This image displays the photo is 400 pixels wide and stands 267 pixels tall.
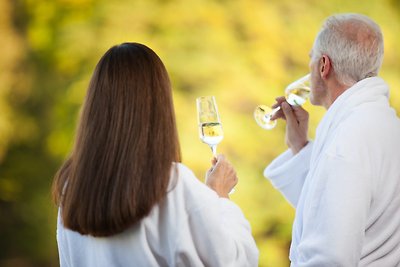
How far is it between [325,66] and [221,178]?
0.70 m

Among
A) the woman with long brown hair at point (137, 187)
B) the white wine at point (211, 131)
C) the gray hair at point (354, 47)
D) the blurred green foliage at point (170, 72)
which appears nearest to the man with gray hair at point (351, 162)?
the gray hair at point (354, 47)

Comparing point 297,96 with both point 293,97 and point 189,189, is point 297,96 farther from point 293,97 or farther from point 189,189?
point 189,189

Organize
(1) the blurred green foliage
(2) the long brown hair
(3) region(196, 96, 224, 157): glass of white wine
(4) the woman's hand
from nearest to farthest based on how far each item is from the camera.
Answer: (2) the long brown hair, (4) the woman's hand, (3) region(196, 96, 224, 157): glass of white wine, (1) the blurred green foliage

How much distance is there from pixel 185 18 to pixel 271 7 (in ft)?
1.79

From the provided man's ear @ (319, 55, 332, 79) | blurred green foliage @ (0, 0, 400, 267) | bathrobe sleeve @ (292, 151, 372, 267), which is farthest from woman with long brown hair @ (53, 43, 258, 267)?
blurred green foliage @ (0, 0, 400, 267)

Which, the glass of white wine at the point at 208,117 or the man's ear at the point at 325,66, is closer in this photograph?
the glass of white wine at the point at 208,117

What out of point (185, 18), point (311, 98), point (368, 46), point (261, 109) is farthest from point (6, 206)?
point (368, 46)

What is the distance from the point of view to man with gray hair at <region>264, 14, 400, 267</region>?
2.37m

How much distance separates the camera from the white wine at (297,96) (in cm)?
298

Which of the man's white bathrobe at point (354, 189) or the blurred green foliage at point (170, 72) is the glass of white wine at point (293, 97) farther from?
the blurred green foliage at point (170, 72)

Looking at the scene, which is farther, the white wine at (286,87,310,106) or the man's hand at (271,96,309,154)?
the man's hand at (271,96,309,154)

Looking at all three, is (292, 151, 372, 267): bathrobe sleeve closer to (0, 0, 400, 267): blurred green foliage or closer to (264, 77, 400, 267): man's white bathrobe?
(264, 77, 400, 267): man's white bathrobe

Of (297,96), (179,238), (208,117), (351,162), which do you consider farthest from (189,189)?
(297,96)

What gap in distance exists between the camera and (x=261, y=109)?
3.17 meters
